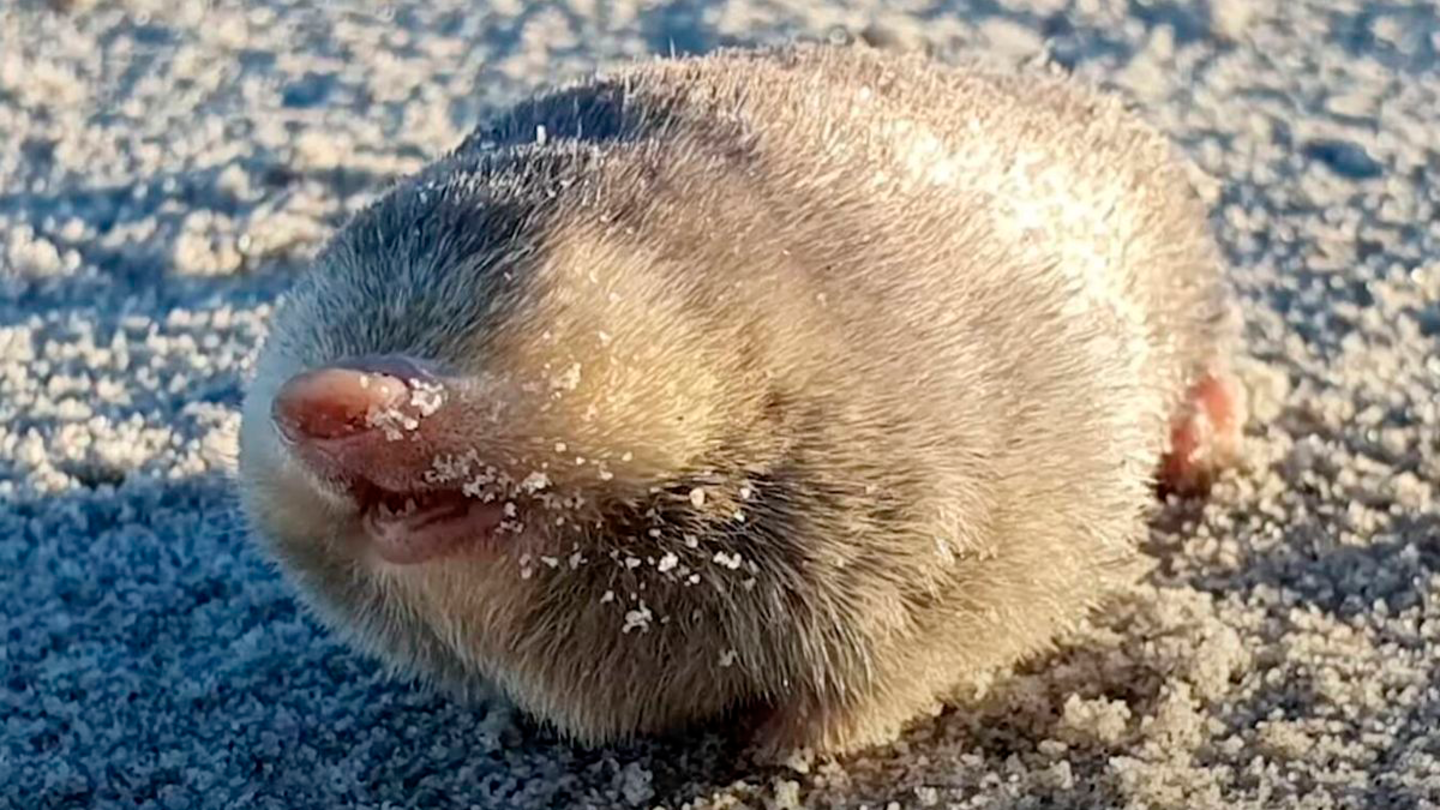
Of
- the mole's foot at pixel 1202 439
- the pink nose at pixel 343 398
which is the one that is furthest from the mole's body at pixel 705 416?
the mole's foot at pixel 1202 439

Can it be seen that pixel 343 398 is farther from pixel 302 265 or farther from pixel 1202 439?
pixel 302 265

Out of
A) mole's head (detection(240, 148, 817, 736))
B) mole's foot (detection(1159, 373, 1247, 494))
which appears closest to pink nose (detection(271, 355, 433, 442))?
mole's head (detection(240, 148, 817, 736))

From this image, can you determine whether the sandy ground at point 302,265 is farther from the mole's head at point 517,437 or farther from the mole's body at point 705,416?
the mole's head at point 517,437

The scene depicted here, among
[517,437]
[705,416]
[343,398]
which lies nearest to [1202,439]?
[705,416]

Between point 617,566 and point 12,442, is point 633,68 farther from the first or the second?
point 12,442

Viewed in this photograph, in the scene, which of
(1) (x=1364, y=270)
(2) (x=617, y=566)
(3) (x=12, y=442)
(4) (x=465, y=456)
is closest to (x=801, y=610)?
(2) (x=617, y=566)

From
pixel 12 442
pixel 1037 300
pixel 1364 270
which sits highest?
pixel 1037 300
